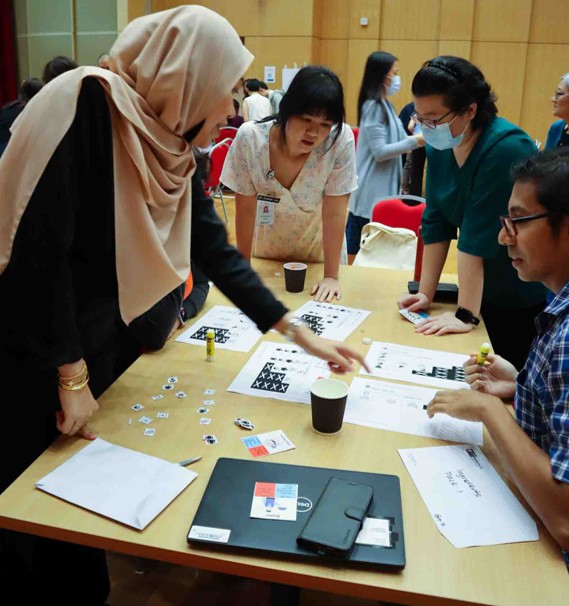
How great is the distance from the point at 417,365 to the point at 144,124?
0.92 metres

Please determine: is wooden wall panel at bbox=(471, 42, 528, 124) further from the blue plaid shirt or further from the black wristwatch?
the blue plaid shirt

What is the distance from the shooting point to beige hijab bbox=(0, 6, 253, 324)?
104cm

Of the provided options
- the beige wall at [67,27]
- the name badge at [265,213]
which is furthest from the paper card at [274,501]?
the beige wall at [67,27]

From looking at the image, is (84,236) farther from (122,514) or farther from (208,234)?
(122,514)

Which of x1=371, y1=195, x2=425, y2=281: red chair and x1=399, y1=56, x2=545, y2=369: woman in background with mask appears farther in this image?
x1=371, y1=195, x2=425, y2=281: red chair

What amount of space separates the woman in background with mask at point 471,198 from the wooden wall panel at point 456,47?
6.05 m

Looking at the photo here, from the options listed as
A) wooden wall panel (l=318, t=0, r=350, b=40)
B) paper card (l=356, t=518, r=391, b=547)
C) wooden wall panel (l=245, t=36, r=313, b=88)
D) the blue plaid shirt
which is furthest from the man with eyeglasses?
wooden wall panel (l=318, t=0, r=350, b=40)

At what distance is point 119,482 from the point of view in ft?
3.60

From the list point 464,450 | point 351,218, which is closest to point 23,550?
point 464,450

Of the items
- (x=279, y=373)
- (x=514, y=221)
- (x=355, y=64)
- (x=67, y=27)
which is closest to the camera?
(x=514, y=221)

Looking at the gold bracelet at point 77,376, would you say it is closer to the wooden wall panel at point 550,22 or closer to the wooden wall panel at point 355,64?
the wooden wall panel at point 355,64

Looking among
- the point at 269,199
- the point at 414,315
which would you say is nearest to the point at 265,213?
the point at 269,199

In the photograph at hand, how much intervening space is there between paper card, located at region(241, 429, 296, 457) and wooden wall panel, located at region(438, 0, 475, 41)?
721cm

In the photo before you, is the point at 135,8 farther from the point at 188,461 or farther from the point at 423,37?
the point at 188,461
